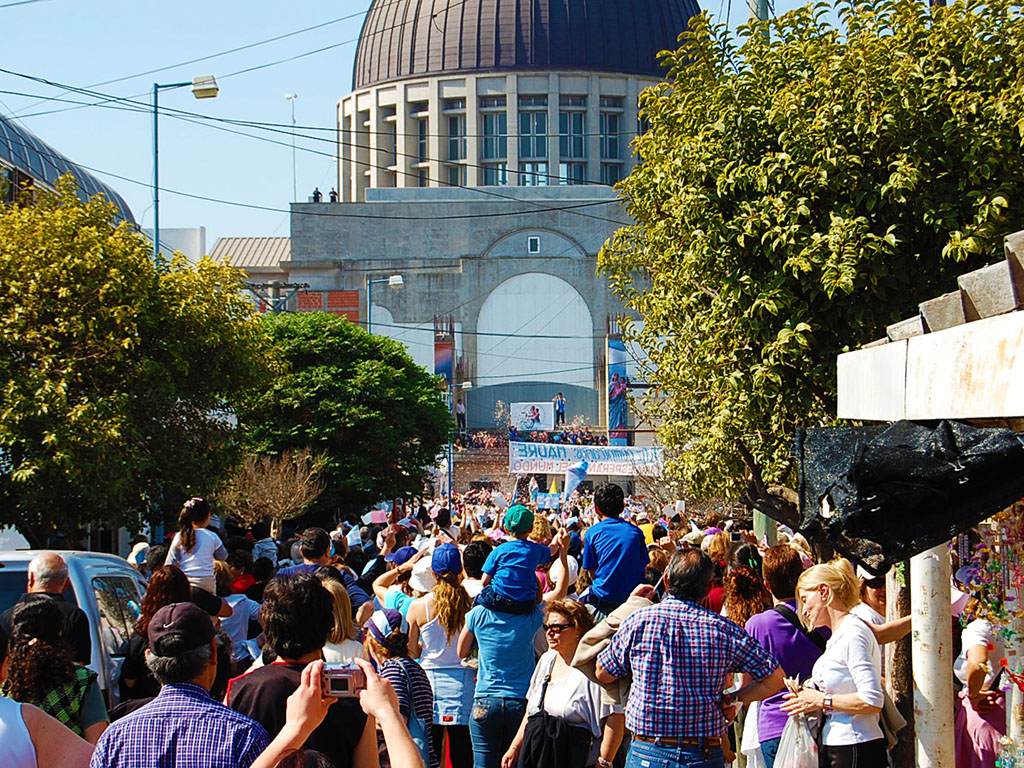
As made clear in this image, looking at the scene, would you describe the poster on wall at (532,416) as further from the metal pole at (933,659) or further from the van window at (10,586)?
the metal pole at (933,659)

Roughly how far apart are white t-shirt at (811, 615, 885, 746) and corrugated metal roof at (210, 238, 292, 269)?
321 ft

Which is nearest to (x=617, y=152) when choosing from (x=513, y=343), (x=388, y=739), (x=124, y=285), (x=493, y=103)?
(x=493, y=103)

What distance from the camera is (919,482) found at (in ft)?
16.3

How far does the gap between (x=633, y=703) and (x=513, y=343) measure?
2939 inches

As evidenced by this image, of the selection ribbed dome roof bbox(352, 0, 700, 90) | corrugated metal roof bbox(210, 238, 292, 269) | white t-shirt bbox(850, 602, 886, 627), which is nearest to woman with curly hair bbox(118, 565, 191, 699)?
white t-shirt bbox(850, 602, 886, 627)

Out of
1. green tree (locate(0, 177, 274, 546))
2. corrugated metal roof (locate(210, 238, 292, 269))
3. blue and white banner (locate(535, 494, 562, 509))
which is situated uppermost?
corrugated metal roof (locate(210, 238, 292, 269))

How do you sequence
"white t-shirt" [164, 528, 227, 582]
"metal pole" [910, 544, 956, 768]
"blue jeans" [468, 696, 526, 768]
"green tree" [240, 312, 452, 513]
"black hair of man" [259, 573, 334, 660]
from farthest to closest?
"green tree" [240, 312, 452, 513] < "white t-shirt" [164, 528, 227, 582] < "blue jeans" [468, 696, 526, 768] < "metal pole" [910, 544, 956, 768] < "black hair of man" [259, 573, 334, 660]

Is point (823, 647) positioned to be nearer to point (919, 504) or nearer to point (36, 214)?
point (919, 504)

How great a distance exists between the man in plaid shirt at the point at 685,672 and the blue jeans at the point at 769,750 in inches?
42.7

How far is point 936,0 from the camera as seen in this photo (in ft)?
37.1

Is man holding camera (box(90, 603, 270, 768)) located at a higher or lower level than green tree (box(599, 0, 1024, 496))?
lower

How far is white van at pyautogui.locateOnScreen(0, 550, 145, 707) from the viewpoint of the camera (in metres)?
8.16

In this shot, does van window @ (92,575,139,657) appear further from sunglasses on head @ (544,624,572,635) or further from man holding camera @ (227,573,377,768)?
man holding camera @ (227,573,377,768)

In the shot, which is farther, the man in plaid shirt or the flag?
the flag
